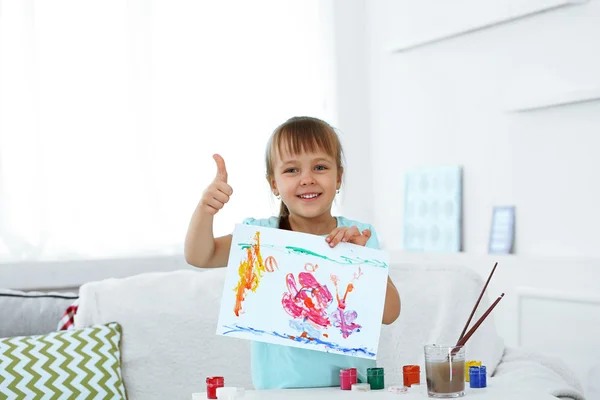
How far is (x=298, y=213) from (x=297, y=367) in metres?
0.26

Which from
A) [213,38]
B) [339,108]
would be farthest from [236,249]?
[339,108]

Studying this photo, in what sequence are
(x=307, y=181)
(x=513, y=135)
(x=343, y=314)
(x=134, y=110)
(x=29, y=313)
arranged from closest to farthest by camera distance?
(x=343, y=314) < (x=307, y=181) < (x=29, y=313) < (x=513, y=135) < (x=134, y=110)

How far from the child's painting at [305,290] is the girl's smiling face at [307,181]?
0.13m

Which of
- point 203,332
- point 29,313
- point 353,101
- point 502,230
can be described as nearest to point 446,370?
point 203,332

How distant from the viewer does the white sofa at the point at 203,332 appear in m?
2.12

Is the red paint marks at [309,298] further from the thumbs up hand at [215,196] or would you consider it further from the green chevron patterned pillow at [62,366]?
the green chevron patterned pillow at [62,366]

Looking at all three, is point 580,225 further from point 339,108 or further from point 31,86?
point 31,86

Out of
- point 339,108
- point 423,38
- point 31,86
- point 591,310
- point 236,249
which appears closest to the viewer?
point 236,249

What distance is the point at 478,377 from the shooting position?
4.16 ft

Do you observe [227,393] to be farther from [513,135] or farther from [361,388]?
[513,135]

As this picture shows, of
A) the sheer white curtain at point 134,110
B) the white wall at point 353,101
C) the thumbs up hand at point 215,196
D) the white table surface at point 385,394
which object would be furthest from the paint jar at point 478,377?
the white wall at point 353,101

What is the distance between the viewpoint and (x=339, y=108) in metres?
3.33

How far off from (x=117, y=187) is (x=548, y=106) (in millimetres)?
1409

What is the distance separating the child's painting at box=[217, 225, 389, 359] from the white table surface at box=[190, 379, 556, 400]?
0.21 ft
